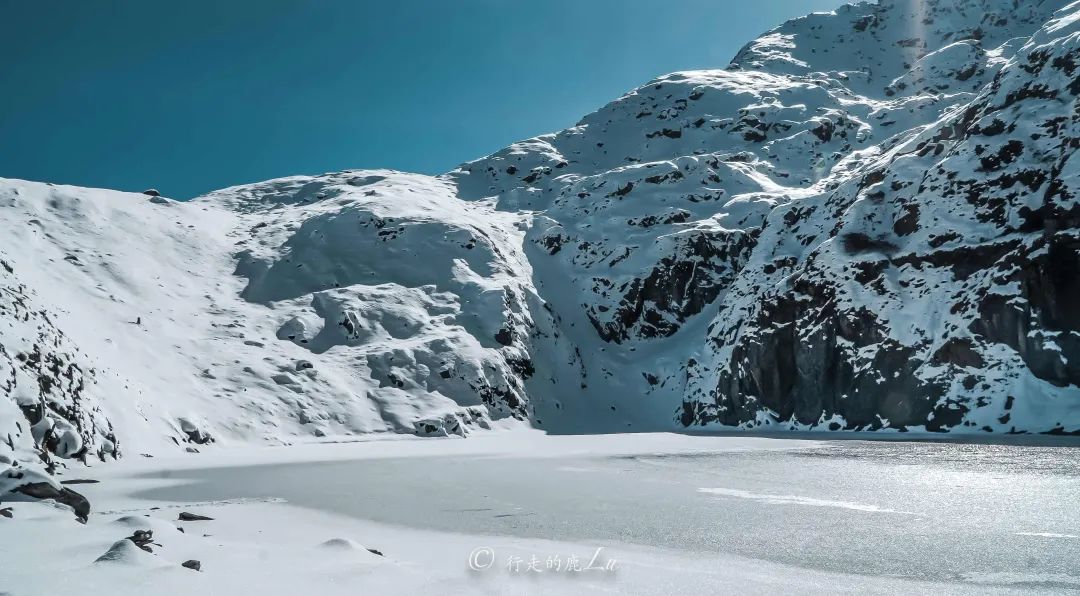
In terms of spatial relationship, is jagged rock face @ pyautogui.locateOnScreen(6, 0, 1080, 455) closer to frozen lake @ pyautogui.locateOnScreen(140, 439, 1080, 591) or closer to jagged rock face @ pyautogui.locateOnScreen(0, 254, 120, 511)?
jagged rock face @ pyautogui.locateOnScreen(0, 254, 120, 511)

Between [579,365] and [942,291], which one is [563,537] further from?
[579,365]

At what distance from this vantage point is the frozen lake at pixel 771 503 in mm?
9594

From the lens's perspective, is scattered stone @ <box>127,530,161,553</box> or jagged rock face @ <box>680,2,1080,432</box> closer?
scattered stone @ <box>127,530,161,553</box>

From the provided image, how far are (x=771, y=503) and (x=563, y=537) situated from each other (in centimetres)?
623

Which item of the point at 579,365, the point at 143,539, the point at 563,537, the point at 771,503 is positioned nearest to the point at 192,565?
the point at 143,539

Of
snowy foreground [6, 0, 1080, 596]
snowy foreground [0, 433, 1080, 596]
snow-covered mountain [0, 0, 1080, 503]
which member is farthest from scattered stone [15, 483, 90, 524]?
snow-covered mountain [0, 0, 1080, 503]

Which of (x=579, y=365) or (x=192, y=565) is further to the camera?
(x=579, y=365)

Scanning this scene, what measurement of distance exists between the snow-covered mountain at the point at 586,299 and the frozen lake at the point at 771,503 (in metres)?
12.0

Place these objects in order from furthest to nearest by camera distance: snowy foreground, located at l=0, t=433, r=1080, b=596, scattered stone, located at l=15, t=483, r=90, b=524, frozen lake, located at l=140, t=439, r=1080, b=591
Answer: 1. scattered stone, located at l=15, t=483, r=90, b=524
2. frozen lake, located at l=140, t=439, r=1080, b=591
3. snowy foreground, located at l=0, t=433, r=1080, b=596

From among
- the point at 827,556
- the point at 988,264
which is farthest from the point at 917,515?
the point at 988,264

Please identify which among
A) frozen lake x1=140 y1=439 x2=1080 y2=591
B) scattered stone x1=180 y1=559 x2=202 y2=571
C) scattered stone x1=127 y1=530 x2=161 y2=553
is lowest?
frozen lake x1=140 y1=439 x2=1080 y2=591

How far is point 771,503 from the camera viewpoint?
15070 mm

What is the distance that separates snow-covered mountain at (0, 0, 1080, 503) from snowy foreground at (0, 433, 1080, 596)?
1270cm

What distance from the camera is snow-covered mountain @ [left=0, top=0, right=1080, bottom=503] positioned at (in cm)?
4209
